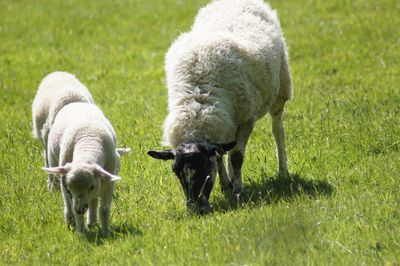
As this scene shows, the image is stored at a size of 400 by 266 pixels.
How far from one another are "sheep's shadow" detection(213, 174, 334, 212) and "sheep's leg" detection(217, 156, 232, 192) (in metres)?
0.18

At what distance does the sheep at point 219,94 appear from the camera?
7406mm

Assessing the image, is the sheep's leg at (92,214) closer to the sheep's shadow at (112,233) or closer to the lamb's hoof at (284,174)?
the sheep's shadow at (112,233)

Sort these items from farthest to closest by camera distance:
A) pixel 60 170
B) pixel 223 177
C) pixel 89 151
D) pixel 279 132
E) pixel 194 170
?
1. pixel 279 132
2. pixel 223 177
3. pixel 194 170
4. pixel 89 151
5. pixel 60 170

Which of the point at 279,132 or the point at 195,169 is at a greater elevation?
the point at 195,169

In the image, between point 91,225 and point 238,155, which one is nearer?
point 91,225

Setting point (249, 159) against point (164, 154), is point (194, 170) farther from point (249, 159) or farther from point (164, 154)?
point (249, 159)

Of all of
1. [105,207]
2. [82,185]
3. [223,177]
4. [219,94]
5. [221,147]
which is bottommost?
[223,177]

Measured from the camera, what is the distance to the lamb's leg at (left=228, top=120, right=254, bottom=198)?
8.16m

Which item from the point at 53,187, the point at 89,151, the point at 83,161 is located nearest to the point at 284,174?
the point at 53,187

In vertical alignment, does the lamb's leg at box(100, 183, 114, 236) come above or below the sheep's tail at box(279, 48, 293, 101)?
below

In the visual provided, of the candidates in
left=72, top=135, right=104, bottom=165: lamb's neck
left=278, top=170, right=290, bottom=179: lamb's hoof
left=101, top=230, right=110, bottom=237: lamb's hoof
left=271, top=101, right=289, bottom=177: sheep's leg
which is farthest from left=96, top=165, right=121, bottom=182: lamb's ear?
left=271, top=101, right=289, bottom=177: sheep's leg

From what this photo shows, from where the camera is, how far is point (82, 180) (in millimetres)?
6289

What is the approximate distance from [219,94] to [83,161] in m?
1.94

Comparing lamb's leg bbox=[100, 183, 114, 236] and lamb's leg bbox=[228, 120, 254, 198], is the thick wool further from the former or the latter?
lamb's leg bbox=[100, 183, 114, 236]
